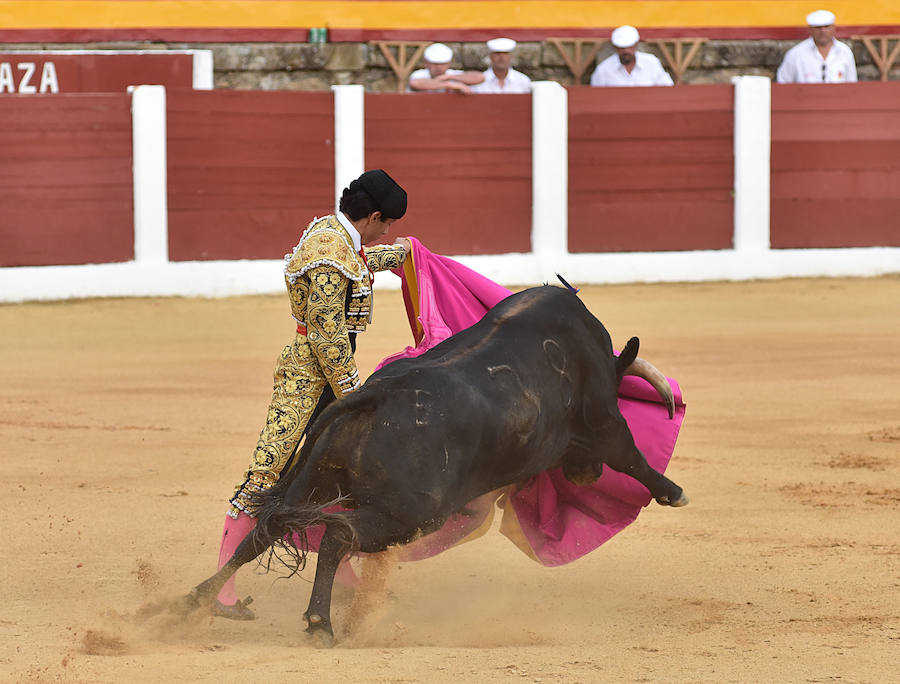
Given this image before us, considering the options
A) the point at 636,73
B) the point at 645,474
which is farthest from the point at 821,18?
the point at 645,474

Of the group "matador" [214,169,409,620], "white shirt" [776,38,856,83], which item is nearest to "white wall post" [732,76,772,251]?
"white shirt" [776,38,856,83]

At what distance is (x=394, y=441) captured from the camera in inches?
116

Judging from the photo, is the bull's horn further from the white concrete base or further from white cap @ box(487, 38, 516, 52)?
white cap @ box(487, 38, 516, 52)

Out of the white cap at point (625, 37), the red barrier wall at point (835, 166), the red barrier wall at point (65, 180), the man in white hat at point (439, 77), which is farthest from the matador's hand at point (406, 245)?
the red barrier wall at point (835, 166)

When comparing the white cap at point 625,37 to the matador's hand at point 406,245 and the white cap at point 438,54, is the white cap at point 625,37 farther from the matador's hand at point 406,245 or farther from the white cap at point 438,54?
the matador's hand at point 406,245

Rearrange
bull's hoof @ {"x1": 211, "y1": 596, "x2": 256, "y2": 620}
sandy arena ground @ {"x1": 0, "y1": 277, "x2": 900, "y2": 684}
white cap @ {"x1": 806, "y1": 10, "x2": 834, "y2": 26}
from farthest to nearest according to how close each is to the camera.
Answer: white cap @ {"x1": 806, "y1": 10, "x2": 834, "y2": 26}
bull's hoof @ {"x1": 211, "y1": 596, "x2": 256, "y2": 620}
sandy arena ground @ {"x1": 0, "y1": 277, "x2": 900, "y2": 684}

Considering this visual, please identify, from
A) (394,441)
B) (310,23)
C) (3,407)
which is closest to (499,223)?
(310,23)

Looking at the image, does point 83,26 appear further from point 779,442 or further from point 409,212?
point 779,442

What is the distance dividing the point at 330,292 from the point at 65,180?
6.78 meters

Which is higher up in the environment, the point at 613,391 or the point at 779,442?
the point at 613,391

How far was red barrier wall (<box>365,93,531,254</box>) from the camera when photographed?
397 inches

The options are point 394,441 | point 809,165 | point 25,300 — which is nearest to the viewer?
point 394,441

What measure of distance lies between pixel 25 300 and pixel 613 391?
259 inches

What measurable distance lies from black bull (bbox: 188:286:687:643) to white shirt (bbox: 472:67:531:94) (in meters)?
7.19
